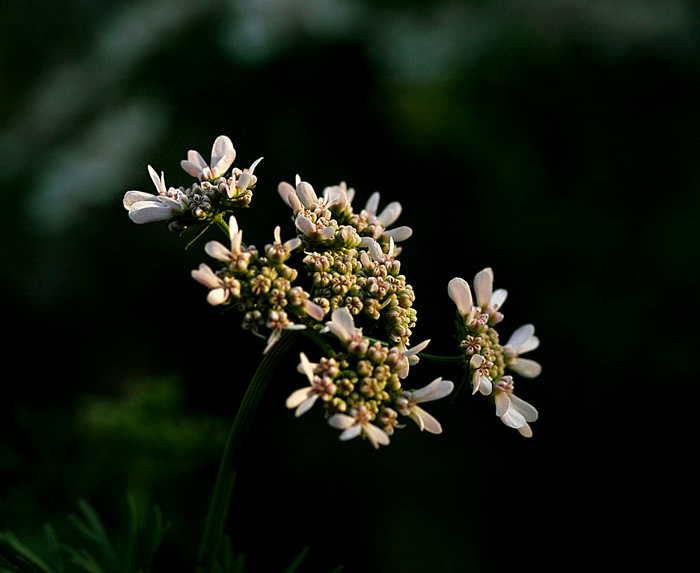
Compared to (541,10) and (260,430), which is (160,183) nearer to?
(260,430)

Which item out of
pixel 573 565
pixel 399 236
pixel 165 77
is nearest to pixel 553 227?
pixel 573 565

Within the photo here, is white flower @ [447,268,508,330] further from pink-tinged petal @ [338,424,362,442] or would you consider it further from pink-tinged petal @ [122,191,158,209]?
pink-tinged petal @ [122,191,158,209]

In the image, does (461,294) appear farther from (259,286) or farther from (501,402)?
(259,286)

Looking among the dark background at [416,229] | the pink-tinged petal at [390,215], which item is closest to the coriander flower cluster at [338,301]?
the pink-tinged petal at [390,215]

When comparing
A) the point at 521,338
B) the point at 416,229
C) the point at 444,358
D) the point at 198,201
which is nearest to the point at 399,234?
the point at 444,358

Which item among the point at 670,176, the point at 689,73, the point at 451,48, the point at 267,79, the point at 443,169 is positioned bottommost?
the point at 267,79

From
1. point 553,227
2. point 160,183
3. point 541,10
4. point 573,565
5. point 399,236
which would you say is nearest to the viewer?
point 160,183

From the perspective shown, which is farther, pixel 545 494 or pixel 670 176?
pixel 670 176
